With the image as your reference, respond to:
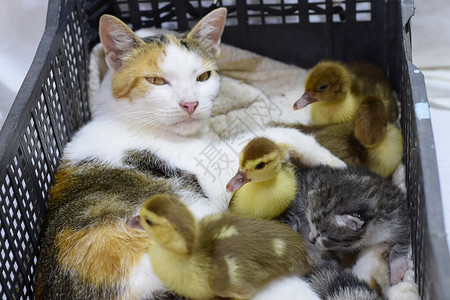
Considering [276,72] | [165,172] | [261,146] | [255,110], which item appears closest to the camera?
[261,146]

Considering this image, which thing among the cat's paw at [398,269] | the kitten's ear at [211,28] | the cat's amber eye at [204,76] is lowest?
the cat's paw at [398,269]

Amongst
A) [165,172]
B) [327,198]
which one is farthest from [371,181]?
[165,172]

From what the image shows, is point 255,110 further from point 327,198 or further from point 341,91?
point 327,198

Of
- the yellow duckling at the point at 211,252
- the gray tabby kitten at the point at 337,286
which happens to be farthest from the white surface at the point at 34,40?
the yellow duckling at the point at 211,252

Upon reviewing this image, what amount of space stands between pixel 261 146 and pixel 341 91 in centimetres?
58

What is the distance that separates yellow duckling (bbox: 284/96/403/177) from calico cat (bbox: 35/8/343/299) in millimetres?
104

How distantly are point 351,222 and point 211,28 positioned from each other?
0.85m

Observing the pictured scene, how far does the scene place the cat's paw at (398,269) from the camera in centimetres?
162

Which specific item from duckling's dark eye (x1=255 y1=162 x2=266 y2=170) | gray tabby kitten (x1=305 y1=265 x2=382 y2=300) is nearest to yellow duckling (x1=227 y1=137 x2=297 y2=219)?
duckling's dark eye (x1=255 y1=162 x2=266 y2=170)

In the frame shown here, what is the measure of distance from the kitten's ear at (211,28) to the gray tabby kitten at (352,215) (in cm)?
63

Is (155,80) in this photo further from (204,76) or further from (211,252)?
(211,252)

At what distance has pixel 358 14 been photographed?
2.43 metres

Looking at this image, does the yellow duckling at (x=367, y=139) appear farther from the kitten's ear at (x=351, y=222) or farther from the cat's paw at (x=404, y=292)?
the cat's paw at (x=404, y=292)

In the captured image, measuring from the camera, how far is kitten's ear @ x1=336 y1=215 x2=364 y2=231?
1.54 meters
